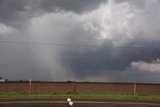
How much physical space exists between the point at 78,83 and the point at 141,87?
24.6 feet

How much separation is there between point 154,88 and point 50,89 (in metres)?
12.4

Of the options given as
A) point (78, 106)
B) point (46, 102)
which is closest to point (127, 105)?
point (78, 106)

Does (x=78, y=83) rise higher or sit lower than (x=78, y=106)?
higher

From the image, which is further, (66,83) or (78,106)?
(66,83)

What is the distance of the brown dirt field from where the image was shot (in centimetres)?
4631

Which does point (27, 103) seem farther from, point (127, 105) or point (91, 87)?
point (91, 87)

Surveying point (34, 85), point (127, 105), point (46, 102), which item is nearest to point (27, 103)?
point (46, 102)

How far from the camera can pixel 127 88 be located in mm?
48500

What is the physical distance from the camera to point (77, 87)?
48125 mm

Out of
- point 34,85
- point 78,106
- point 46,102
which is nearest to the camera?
point 78,106

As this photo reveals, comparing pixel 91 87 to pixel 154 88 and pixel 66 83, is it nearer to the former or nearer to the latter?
pixel 66 83

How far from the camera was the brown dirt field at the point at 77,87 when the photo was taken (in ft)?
152

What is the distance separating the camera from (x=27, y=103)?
93.9 ft

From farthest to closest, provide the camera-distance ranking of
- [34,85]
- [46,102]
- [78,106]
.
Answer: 1. [34,85]
2. [46,102]
3. [78,106]
